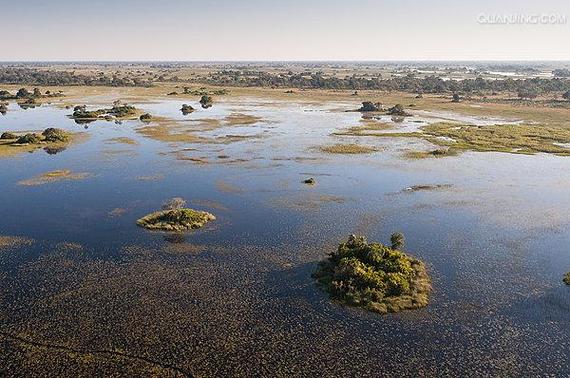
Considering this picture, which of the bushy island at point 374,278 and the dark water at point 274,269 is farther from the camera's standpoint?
the bushy island at point 374,278

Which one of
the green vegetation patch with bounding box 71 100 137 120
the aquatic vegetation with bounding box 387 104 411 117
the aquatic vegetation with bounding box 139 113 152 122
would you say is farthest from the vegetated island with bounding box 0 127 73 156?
the aquatic vegetation with bounding box 387 104 411 117

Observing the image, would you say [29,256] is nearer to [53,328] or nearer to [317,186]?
[53,328]

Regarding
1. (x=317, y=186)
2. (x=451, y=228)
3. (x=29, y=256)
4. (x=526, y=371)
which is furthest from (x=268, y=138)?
(x=526, y=371)

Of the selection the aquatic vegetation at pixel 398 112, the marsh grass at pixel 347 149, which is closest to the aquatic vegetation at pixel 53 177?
the marsh grass at pixel 347 149

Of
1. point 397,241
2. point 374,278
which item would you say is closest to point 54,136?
point 397,241

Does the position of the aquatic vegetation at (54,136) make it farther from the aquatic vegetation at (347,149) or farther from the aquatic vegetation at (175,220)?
the aquatic vegetation at (175,220)

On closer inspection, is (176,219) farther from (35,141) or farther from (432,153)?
(35,141)

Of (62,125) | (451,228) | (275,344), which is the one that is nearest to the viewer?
(275,344)
